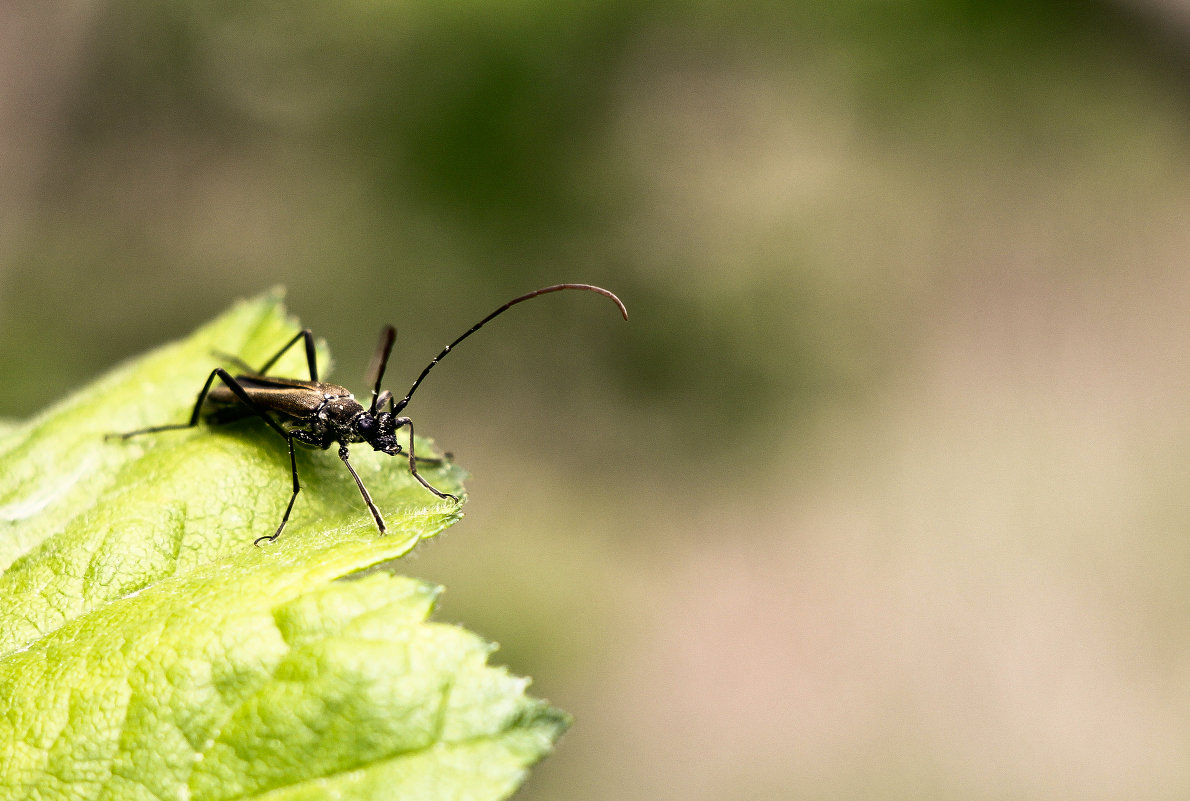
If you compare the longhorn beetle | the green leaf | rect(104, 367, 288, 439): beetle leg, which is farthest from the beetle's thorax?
the green leaf

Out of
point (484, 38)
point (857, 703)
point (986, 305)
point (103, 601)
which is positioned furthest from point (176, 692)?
point (986, 305)

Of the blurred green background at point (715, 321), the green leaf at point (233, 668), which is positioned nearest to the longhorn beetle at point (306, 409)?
the green leaf at point (233, 668)

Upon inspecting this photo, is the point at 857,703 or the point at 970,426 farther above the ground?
the point at 970,426

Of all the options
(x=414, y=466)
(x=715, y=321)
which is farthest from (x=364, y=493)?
(x=715, y=321)

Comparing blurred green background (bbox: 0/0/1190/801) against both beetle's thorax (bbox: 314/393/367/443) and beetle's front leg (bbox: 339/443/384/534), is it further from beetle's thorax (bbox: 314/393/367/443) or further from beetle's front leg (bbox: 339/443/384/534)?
beetle's front leg (bbox: 339/443/384/534)

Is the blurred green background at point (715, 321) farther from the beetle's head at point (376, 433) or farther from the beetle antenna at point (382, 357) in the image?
the beetle's head at point (376, 433)

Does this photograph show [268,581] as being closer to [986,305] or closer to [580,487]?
[580,487]

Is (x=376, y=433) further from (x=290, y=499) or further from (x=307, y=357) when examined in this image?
(x=290, y=499)
